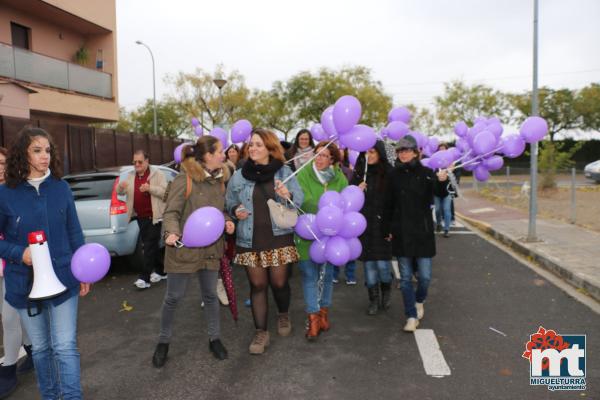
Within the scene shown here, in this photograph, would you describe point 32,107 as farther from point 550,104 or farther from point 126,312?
point 550,104

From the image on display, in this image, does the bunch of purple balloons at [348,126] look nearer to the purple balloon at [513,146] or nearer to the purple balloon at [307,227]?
the purple balloon at [307,227]

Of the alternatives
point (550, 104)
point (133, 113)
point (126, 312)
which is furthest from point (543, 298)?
point (133, 113)

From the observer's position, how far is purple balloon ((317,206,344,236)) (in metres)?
3.93

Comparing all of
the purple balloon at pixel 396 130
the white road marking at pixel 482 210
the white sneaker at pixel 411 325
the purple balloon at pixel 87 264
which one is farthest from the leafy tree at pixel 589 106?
the purple balloon at pixel 87 264

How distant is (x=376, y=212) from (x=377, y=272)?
26.3 inches

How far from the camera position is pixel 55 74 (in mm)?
16375

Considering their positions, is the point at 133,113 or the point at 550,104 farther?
the point at 133,113

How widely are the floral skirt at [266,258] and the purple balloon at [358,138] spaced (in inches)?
43.8

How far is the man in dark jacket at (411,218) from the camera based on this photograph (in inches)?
175

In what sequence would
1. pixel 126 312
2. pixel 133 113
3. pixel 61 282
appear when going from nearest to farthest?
pixel 61 282 → pixel 126 312 → pixel 133 113

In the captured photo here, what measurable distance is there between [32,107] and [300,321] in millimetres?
13765

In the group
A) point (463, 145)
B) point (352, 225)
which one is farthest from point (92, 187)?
point (463, 145)

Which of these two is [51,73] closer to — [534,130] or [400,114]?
[400,114]

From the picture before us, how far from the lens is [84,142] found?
1179 centimetres
